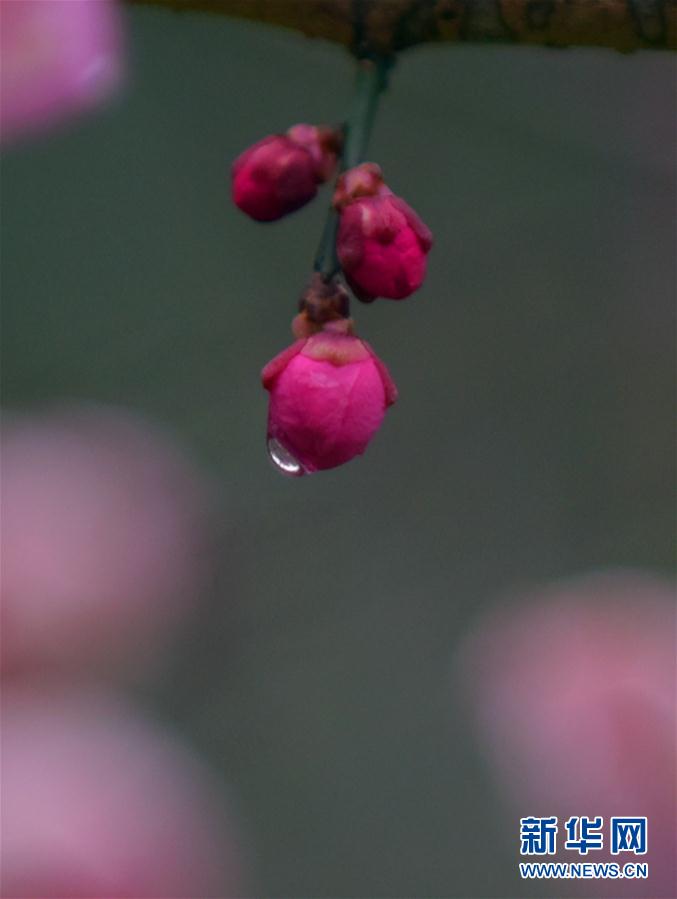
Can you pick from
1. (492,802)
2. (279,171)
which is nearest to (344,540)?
(492,802)

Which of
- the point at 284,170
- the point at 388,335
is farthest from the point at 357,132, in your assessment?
the point at 388,335

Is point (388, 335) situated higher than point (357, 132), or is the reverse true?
point (388, 335)

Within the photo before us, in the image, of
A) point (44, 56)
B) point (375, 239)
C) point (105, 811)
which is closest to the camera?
point (375, 239)

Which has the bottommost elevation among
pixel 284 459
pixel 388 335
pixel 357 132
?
pixel 284 459

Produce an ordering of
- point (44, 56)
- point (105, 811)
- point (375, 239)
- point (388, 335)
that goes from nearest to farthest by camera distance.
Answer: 1. point (375, 239)
2. point (44, 56)
3. point (105, 811)
4. point (388, 335)

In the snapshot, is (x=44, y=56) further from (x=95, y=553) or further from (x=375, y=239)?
(x=95, y=553)

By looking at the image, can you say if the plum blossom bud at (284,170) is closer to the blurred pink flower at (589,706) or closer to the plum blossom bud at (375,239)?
the plum blossom bud at (375,239)

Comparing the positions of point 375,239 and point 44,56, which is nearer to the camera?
point 375,239
